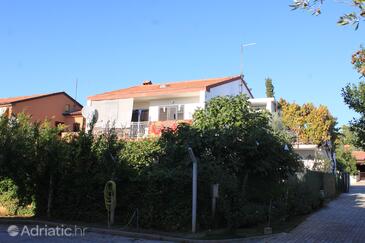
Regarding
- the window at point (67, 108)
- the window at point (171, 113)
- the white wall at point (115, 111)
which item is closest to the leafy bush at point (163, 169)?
the window at point (171, 113)

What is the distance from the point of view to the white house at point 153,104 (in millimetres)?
29375

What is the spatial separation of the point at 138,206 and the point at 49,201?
4154 mm

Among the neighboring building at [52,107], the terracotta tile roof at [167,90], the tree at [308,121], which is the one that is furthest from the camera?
the tree at [308,121]

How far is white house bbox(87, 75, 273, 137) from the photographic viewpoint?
29.4 metres

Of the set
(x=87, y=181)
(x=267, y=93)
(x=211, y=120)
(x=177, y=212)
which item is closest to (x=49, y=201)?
(x=87, y=181)

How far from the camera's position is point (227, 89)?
32.0 m

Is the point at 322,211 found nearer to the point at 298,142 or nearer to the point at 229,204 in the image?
the point at 229,204

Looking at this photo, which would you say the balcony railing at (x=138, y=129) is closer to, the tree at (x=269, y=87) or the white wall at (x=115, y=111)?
the white wall at (x=115, y=111)

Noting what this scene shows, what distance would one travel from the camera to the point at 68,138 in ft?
55.9

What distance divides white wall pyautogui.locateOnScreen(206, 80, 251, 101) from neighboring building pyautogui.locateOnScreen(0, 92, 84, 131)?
11.8 meters

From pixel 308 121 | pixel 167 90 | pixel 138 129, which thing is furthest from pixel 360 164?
pixel 138 129

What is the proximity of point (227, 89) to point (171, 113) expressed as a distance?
15.0 ft

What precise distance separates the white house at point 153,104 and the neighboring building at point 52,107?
4.58m

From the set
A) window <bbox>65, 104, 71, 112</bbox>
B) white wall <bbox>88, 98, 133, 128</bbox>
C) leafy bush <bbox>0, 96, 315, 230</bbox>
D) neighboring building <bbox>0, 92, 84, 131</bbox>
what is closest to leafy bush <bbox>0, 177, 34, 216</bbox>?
leafy bush <bbox>0, 96, 315, 230</bbox>
